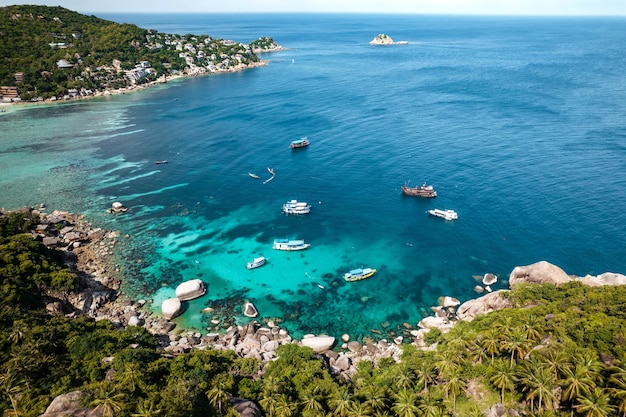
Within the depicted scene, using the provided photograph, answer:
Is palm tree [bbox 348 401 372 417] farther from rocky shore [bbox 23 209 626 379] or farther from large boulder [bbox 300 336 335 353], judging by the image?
large boulder [bbox 300 336 335 353]

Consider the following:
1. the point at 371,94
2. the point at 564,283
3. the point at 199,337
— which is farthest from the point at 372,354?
the point at 371,94

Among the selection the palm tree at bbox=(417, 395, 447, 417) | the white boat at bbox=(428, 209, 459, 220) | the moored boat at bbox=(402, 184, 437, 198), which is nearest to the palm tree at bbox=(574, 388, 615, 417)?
the palm tree at bbox=(417, 395, 447, 417)

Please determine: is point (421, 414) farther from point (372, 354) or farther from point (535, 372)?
point (372, 354)

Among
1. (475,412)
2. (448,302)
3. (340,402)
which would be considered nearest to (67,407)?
(340,402)

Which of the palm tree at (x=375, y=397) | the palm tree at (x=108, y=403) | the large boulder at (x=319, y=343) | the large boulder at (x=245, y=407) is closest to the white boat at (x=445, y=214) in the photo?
the large boulder at (x=319, y=343)

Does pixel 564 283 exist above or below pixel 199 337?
above

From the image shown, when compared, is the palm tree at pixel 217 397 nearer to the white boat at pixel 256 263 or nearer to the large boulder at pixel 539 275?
the white boat at pixel 256 263
